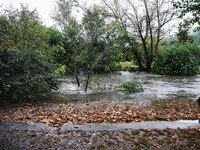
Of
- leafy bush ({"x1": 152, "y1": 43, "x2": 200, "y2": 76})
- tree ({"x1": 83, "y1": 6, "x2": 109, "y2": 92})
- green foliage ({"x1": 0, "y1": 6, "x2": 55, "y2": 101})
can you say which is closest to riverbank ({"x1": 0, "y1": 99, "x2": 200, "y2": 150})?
green foliage ({"x1": 0, "y1": 6, "x2": 55, "y2": 101})

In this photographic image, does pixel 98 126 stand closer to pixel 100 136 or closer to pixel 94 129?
pixel 94 129

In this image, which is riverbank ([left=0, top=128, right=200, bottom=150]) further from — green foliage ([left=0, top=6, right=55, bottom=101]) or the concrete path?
green foliage ([left=0, top=6, right=55, bottom=101])

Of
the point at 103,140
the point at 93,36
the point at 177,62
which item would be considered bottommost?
the point at 103,140

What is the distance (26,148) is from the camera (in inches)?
254

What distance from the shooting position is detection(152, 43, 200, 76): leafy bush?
2797 cm

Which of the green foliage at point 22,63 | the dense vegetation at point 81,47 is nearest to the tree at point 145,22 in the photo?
the dense vegetation at point 81,47

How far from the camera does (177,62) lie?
28.1 m

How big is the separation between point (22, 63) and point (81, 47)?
5514 mm

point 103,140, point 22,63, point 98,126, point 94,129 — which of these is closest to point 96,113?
point 98,126

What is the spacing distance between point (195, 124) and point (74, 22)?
9.82 m

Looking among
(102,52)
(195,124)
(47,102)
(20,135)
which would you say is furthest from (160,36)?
(20,135)

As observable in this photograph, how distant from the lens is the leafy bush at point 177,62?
27970 mm

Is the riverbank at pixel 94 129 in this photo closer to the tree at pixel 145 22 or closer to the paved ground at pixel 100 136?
the paved ground at pixel 100 136

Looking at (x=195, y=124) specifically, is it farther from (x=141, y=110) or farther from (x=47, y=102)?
(x=47, y=102)
